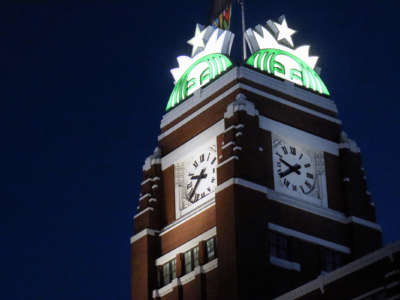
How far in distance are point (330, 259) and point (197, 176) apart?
36.2ft

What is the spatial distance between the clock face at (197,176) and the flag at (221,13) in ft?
39.1

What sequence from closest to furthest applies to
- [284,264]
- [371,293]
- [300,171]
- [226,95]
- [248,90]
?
[371,293] → [284,264] → [300,171] → [248,90] → [226,95]

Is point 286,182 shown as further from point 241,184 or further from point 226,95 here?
point 226,95

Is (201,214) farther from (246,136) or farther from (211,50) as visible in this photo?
(211,50)

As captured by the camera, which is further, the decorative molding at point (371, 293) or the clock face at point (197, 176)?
the clock face at point (197, 176)

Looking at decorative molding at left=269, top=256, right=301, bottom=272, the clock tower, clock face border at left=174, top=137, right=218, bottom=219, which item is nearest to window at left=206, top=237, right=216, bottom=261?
the clock tower

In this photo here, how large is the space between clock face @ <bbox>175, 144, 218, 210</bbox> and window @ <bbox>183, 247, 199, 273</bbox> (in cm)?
369

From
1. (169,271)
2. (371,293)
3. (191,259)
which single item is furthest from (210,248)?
(371,293)

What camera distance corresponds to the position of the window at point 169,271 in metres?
104

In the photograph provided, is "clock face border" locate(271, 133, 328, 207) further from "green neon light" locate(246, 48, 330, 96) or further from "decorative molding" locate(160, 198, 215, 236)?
"green neon light" locate(246, 48, 330, 96)

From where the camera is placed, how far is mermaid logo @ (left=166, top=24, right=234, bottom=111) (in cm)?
Result: 10962

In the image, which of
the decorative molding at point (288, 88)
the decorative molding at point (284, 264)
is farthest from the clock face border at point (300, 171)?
the decorative molding at point (284, 264)

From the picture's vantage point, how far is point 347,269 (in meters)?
85.2

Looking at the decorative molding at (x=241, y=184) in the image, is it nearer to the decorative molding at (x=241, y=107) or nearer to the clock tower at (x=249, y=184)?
the clock tower at (x=249, y=184)
